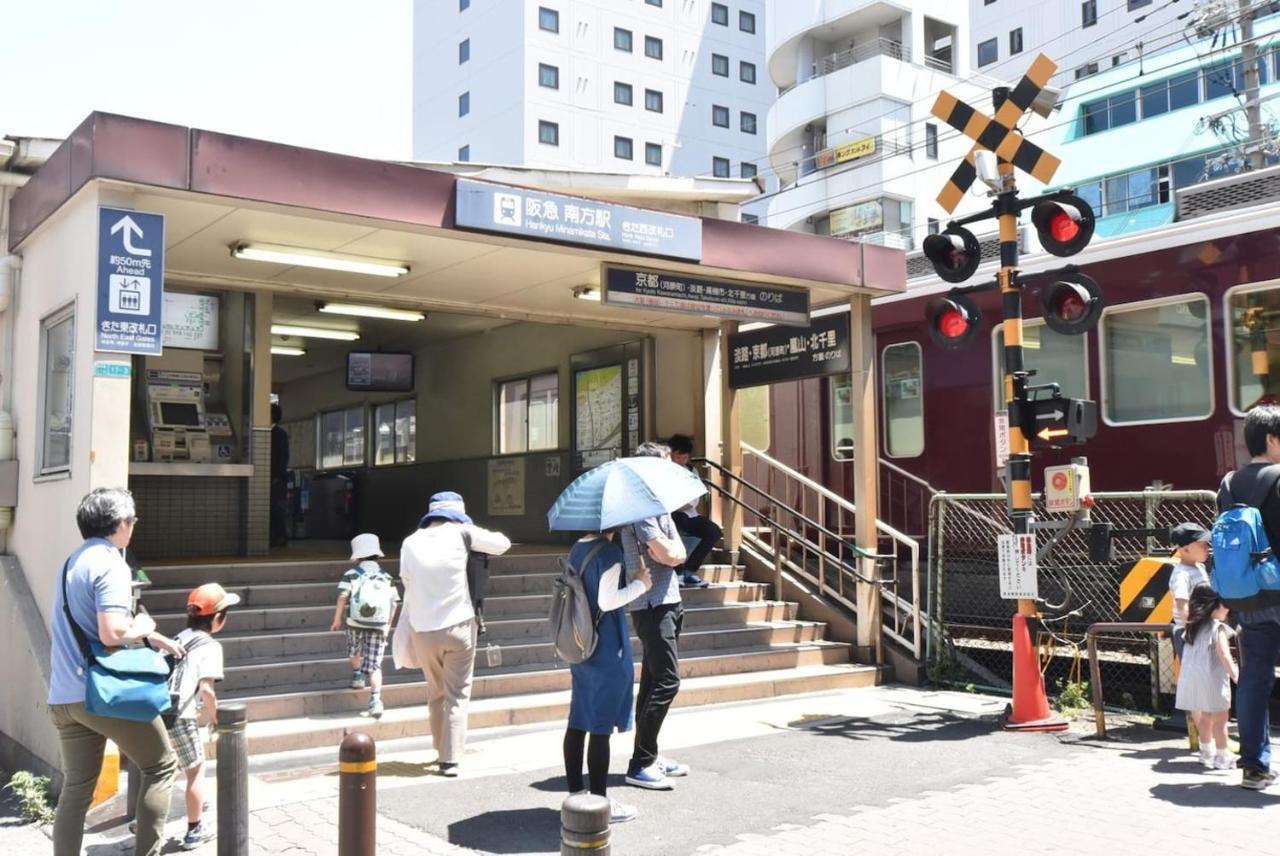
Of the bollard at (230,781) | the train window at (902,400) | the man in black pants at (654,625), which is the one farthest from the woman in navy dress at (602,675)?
the train window at (902,400)

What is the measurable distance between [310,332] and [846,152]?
30.2 metres

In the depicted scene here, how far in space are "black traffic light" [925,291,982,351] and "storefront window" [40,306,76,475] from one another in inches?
231

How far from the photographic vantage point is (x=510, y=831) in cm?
582

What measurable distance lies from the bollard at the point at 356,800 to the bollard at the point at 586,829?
39.3 inches

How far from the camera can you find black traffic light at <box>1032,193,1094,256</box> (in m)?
8.15

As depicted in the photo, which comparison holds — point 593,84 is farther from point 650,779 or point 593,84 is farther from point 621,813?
point 621,813

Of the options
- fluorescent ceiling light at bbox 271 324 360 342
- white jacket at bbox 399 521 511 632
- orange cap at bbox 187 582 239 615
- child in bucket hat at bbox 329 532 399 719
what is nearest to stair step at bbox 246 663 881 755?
child in bucket hat at bbox 329 532 399 719

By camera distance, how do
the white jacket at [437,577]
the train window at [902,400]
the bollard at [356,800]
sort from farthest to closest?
the train window at [902,400] < the white jacket at [437,577] < the bollard at [356,800]

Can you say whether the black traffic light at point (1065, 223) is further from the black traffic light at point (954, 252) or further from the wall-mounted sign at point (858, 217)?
the wall-mounted sign at point (858, 217)

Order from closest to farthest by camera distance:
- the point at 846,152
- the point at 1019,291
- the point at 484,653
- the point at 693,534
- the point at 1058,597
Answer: the point at 1019,291
the point at 484,653
the point at 1058,597
the point at 693,534
the point at 846,152

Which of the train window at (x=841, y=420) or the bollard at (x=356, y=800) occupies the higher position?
the train window at (x=841, y=420)

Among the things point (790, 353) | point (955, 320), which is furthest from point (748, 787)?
point (790, 353)

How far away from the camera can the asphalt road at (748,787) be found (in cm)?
581

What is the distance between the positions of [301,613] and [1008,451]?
5484 mm
